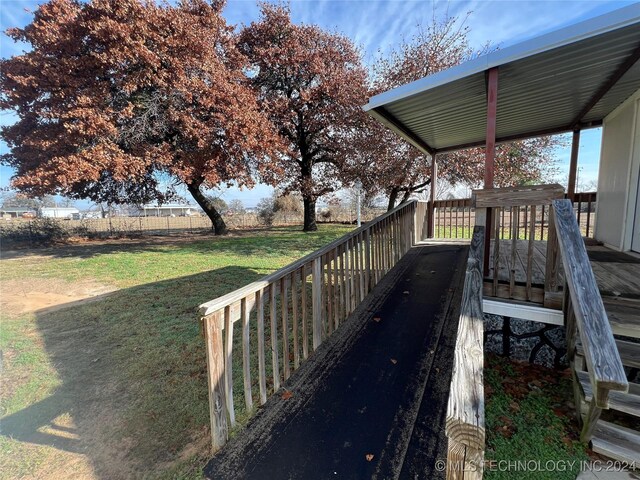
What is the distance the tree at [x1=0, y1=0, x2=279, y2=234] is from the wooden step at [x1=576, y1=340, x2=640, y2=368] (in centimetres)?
1011

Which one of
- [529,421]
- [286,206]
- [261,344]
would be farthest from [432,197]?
[286,206]

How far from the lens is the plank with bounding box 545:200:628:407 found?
1.50 m

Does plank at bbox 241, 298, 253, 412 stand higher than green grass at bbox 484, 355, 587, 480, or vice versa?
plank at bbox 241, 298, 253, 412

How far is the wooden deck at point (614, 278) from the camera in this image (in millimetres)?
2439

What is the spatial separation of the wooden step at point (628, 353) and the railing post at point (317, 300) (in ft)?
6.97

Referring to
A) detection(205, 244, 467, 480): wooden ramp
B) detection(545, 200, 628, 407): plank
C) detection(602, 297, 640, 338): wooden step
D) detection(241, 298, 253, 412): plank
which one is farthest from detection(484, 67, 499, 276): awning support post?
detection(241, 298, 253, 412): plank

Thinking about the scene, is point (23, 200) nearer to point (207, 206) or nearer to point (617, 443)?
point (207, 206)

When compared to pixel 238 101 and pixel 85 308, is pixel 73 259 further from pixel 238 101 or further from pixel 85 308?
pixel 238 101

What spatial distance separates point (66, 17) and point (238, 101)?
5.11 metres

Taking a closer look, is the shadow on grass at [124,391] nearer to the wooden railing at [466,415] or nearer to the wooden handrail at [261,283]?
the wooden handrail at [261,283]

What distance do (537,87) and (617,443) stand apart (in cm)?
390

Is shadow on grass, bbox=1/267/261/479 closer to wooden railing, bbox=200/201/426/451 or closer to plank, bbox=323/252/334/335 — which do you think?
wooden railing, bbox=200/201/426/451

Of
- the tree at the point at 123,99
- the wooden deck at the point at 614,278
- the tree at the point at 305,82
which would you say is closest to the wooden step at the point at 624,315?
the wooden deck at the point at 614,278

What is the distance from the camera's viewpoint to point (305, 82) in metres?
14.3
